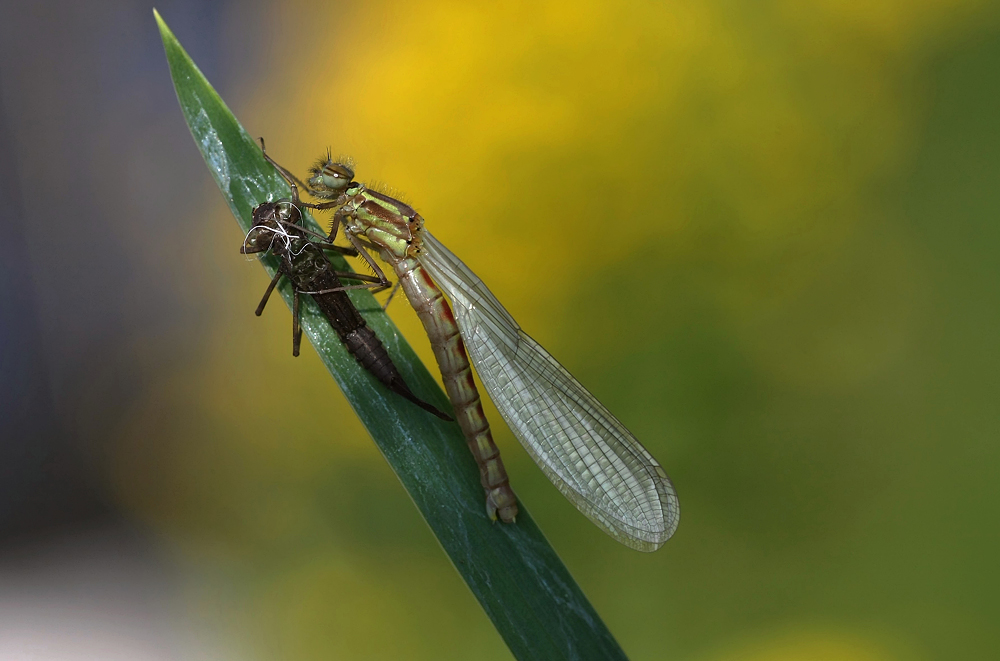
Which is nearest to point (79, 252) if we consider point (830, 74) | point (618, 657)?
point (618, 657)

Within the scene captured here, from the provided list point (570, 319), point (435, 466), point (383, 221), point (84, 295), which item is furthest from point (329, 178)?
point (84, 295)

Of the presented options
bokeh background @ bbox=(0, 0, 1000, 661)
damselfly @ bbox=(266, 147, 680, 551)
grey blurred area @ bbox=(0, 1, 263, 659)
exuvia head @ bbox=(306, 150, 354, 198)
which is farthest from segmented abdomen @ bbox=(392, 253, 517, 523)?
grey blurred area @ bbox=(0, 1, 263, 659)

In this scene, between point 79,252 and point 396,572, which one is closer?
point 396,572

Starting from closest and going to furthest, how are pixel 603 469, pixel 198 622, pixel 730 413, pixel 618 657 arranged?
pixel 618 657, pixel 603 469, pixel 730 413, pixel 198 622

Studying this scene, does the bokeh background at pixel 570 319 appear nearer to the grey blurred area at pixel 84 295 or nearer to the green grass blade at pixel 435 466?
the grey blurred area at pixel 84 295

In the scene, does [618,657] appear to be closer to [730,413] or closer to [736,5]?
[730,413]

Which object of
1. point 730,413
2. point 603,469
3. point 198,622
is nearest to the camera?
point 603,469

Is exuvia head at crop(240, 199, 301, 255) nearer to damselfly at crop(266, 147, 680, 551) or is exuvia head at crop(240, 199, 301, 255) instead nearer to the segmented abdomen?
damselfly at crop(266, 147, 680, 551)
